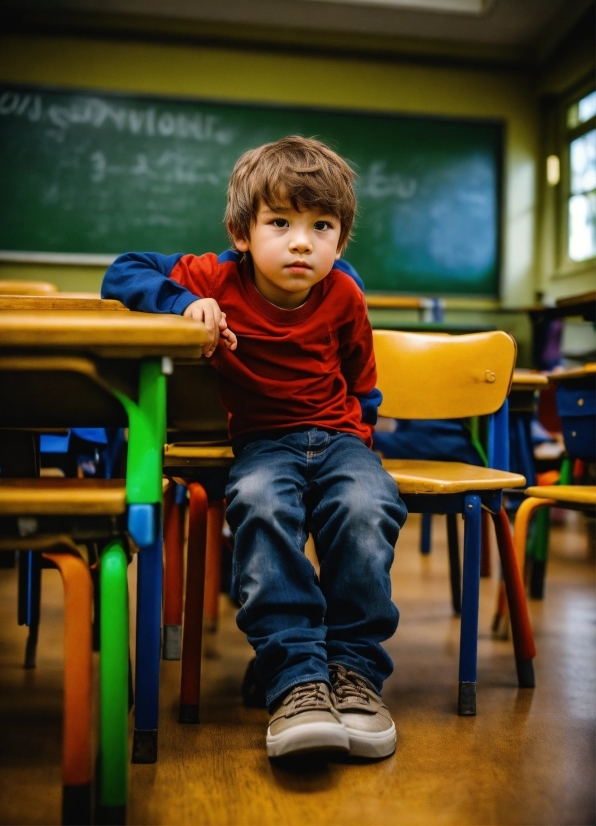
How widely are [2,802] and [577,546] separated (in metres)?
2.74

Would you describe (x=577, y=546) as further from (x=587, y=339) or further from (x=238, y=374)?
(x=238, y=374)

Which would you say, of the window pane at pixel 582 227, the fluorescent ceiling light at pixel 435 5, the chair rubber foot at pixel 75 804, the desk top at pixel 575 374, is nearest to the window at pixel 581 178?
the window pane at pixel 582 227

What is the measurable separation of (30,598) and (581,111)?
4.77 metres

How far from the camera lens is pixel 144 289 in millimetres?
1141

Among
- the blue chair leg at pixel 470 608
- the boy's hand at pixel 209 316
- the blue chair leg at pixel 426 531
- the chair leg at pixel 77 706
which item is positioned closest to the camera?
the chair leg at pixel 77 706

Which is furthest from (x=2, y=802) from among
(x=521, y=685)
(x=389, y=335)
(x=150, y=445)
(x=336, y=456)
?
(x=389, y=335)

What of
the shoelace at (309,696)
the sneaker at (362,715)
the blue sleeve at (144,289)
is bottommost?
the sneaker at (362,715)

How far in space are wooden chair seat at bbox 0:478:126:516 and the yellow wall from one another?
4.09m

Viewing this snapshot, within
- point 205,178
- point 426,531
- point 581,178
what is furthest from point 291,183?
point 581,178

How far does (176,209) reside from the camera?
4.80 metres

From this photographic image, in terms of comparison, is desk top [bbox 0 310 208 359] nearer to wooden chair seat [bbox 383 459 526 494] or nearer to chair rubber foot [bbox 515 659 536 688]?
wooden chair seat [bbox 383 459 526 494]

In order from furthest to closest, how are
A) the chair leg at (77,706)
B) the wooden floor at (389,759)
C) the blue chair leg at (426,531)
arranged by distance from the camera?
the blue chair leg at (426,531) → the wooden floor at (389,759) → the chair leg at (77,706)

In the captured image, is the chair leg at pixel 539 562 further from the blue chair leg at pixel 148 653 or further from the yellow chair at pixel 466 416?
the blue chair leg at pixel 148 653

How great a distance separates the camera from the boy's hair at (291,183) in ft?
4.02
